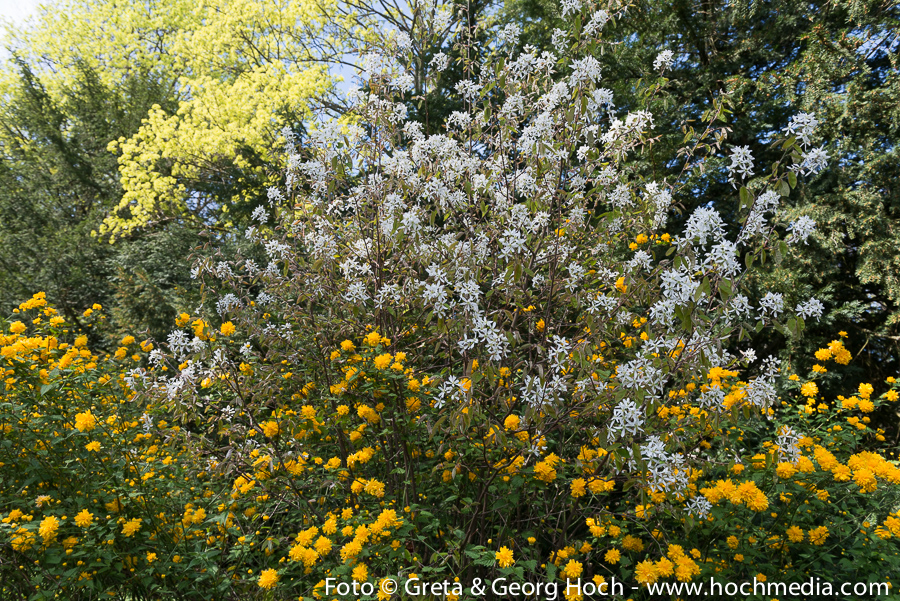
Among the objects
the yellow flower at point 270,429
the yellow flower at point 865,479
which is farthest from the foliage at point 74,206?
the yellow flower at point 865,479

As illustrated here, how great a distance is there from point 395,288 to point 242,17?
9.88 m

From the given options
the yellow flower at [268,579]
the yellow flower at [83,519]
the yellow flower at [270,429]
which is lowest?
the yellow flower at [268,579]

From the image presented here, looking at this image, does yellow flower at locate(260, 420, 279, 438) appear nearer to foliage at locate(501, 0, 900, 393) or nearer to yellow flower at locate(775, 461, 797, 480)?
yellow flower at locate(775, 461, 797, 480)

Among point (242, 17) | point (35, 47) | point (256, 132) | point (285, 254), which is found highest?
point (35, 47)

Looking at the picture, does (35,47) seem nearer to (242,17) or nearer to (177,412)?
(242,17)

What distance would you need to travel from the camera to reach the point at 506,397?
2105 millimetres

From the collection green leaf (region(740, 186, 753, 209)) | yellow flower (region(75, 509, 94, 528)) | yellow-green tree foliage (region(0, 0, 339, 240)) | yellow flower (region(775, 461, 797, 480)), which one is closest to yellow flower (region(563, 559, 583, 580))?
yellow flower (region(775, 461, 797, 480))

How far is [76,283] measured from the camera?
332 inches

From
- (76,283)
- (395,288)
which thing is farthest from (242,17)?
(395,288)

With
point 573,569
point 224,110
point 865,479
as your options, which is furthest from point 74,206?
point 865,479

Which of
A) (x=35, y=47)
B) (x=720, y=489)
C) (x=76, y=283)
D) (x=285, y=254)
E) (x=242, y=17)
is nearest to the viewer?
(x=720, y=489)

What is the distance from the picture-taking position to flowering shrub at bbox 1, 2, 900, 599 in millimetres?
1822

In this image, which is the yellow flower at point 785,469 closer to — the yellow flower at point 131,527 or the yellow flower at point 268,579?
the yellow flower at point 268,579

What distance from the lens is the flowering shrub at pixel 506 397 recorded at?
5.98 feet
